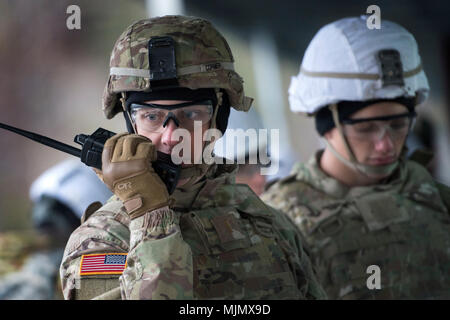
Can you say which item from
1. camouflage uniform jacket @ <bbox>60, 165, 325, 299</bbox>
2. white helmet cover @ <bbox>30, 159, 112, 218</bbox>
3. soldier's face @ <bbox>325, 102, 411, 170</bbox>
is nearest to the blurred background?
white helmet cover @ <bbox>30, 159, 112, 218</bbox>

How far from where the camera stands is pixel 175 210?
277 cm

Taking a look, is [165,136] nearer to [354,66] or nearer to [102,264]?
[102,264]

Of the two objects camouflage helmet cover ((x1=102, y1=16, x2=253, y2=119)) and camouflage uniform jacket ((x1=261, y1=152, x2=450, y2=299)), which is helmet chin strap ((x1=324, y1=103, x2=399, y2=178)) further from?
camouflage helmet cover ((x1=102, y1=16, x2=253, y2=119))

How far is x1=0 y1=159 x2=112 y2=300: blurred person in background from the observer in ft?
16.6

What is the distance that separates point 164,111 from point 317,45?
191cm

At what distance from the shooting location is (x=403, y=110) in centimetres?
409

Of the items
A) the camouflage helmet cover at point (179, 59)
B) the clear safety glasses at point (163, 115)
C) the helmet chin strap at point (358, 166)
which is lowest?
the helmet chin strap at point (358, 166)

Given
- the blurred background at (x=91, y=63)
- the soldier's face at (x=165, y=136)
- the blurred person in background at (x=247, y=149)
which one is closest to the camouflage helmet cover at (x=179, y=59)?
the soldier's face at (x=165, y=136)

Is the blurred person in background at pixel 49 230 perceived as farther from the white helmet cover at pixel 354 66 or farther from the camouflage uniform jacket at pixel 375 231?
the white helmet cover at pixel 354 66

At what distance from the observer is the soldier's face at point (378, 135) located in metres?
4.03

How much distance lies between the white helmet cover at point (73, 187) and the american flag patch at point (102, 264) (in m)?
2.51

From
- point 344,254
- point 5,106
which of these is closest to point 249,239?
point 344,254

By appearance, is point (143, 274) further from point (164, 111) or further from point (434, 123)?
point (434, 123)

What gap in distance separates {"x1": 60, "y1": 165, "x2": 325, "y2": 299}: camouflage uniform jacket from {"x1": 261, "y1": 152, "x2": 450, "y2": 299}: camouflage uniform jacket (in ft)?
3.10
